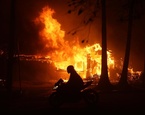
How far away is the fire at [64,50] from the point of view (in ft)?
163

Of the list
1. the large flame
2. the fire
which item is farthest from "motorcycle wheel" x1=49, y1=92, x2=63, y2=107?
the large flame

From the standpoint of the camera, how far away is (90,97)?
16.0 metres

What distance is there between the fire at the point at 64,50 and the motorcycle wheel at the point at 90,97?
33.3 m

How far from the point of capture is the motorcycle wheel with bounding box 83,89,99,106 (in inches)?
625

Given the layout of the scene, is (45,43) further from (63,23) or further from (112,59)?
(112,59)

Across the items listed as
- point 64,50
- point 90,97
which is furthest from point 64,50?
point 90,97

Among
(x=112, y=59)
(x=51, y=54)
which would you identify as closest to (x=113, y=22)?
(x=112, y=59)

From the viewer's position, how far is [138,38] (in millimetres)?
54812

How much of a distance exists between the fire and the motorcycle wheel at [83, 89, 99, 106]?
3326 centimetres

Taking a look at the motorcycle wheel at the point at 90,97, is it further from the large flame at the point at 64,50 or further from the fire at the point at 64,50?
the large flame at the point at 64,50

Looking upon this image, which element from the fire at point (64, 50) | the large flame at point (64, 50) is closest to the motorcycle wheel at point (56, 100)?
the fire at point (64, 50)

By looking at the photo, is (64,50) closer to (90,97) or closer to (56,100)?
(90,97)

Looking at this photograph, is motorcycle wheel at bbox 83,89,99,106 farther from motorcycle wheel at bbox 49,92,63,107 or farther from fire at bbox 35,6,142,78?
fire at bbox 35,6,142,78

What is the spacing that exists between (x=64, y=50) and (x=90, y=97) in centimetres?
3673
